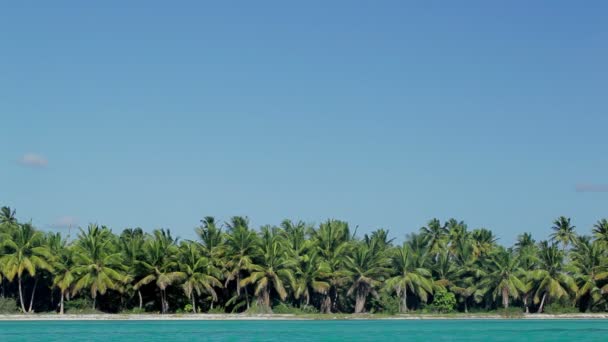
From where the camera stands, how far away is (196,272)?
2566 inches

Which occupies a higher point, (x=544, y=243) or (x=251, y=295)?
(x=544, y=243)

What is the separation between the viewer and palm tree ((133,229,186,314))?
211 ft

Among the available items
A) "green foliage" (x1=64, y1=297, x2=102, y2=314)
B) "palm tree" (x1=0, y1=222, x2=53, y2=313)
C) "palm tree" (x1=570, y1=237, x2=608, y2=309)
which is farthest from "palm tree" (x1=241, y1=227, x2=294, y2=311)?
"palm tree" (x1=570, y1=237, x2=608, y2=309)

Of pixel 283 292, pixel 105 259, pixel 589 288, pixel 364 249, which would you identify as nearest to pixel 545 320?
pixel 589 288

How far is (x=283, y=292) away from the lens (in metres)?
66.8

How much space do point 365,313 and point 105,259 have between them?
73.5ft

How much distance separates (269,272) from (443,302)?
16.5m

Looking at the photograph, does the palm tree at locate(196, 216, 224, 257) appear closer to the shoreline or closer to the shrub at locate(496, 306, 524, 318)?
the shoreline

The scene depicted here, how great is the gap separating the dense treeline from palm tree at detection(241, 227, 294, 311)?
98 mm

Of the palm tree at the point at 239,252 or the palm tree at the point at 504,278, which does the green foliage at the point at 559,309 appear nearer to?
the palm tree at the point at 504,278

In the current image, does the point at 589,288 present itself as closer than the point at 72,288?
→ No
